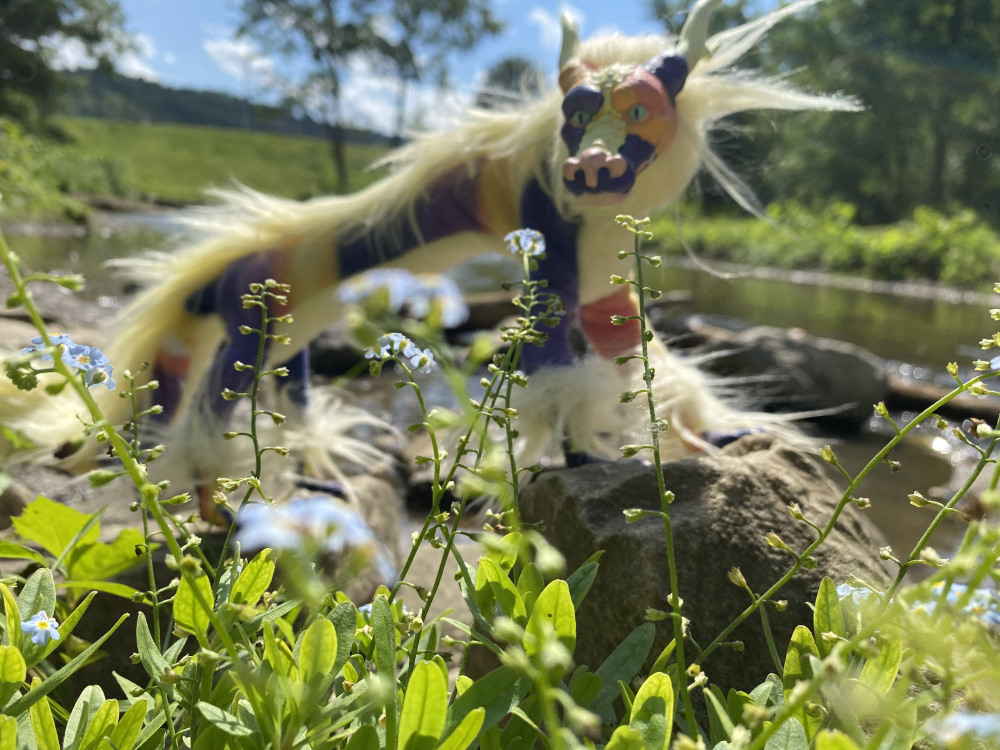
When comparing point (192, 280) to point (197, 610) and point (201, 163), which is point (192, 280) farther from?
point (201, 163)

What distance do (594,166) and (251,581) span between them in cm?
99

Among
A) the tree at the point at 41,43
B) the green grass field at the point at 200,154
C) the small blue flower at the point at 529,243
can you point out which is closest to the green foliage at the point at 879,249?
the small blue flower at the point at 529,243

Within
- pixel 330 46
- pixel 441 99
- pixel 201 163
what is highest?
pixel 330 46

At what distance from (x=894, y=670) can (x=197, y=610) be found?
2.13 ft

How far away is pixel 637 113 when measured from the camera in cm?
151

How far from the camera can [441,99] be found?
6.16 feet

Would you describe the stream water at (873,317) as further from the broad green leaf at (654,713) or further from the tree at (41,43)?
the tree at (41,43)

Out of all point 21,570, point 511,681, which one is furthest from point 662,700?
point 21,570

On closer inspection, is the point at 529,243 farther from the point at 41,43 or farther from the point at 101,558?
the point at 41,43

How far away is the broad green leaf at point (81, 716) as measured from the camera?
669 millimetres

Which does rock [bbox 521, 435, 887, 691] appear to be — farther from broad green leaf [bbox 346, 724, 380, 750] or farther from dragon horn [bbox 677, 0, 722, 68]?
dragon horn [bbox 677, 0, 722, 68]

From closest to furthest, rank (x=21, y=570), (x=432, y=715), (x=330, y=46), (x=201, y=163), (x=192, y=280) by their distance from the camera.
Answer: (x=432, y=715), (x=21, y=570), (x=192, y=280), (x=330, y=46), (x=201, y=163)

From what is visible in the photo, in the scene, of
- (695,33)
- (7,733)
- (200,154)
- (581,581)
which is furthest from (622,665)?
(200,154)

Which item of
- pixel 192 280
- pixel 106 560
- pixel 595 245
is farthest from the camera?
pixel 192 280
